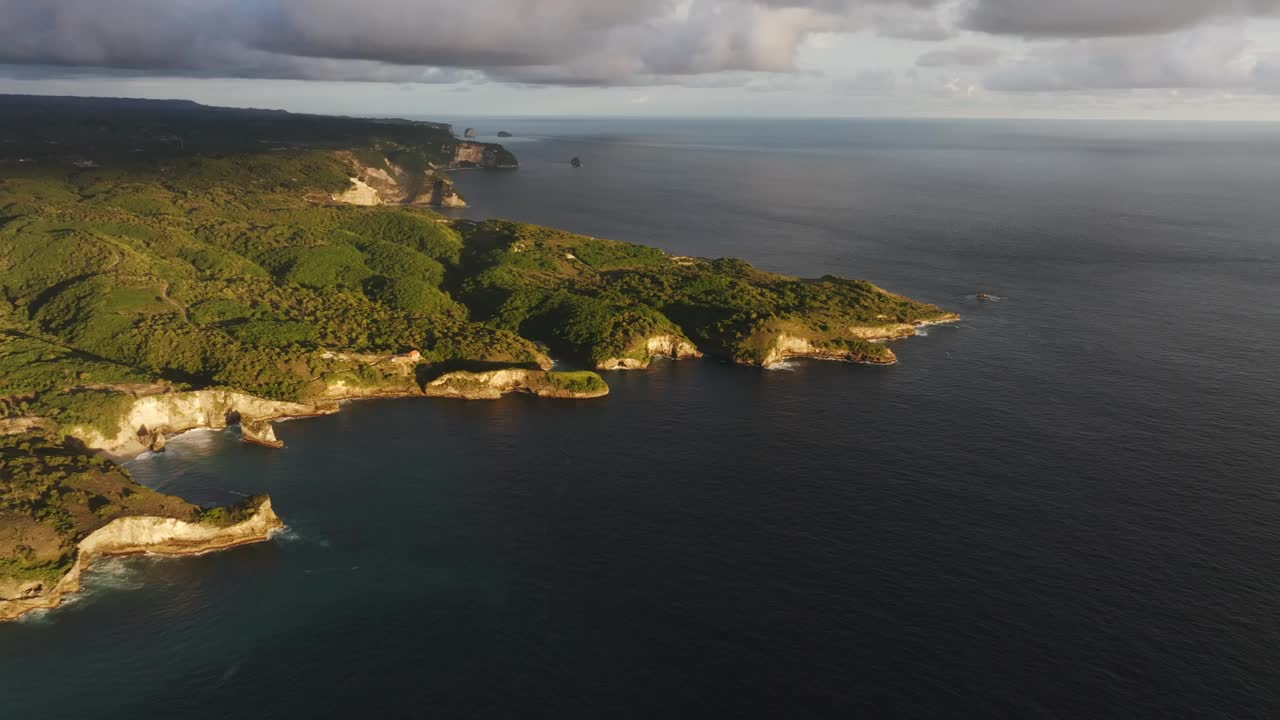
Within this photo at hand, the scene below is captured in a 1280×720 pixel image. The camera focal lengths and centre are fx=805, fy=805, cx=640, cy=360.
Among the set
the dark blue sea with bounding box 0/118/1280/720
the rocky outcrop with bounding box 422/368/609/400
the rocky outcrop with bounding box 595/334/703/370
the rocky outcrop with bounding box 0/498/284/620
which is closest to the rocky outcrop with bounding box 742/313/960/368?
the rocky outcrop with bounding box 595/334/703/370

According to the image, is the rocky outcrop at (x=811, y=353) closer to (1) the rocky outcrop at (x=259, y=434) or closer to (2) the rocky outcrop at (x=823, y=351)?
(2) the rocky outcrop at (x=823, y=351)

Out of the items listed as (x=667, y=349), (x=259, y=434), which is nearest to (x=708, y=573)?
(x=259, y=434)

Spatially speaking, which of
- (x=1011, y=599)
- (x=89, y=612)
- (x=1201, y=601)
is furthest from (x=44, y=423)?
(x=1201, y=601)

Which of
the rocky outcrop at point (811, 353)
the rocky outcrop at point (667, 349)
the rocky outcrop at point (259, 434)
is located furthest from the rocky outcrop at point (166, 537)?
the rocky outcrop at point (811, 353)

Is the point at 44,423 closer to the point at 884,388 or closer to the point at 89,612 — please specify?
the point at 89,612

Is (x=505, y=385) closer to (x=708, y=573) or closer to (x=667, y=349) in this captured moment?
(x=667, y=349)

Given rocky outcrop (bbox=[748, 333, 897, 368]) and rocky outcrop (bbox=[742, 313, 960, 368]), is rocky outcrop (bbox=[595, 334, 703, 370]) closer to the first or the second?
rocky outcrop (bbox=[742, 313, 960, 368])
